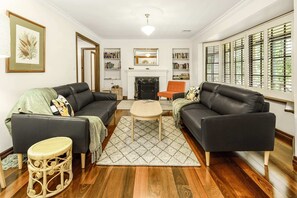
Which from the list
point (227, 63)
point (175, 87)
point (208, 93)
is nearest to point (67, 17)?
point (208, 93)

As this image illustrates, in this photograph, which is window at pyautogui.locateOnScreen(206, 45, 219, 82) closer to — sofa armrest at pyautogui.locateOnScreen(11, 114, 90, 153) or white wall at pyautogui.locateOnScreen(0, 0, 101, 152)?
white wall at pyautogui.locateOnScreen(0, 0, 101, 152)

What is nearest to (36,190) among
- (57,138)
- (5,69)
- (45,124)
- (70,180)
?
(70,180)

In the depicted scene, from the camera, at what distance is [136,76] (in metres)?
7.39

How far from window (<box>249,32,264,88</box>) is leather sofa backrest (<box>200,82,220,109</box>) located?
44.3 inches

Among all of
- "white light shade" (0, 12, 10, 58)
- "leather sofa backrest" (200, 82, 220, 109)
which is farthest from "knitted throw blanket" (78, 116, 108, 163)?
"leather sofa backrest" (200, 82, 220, 109)

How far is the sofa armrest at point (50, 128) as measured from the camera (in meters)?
2.10

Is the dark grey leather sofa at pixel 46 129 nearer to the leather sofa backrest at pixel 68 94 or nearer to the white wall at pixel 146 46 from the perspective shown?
the leather sofa backrest at pixel 68 94

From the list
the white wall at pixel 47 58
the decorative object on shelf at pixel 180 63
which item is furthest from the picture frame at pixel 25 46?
the decorative object on shelf at pixel 180 63

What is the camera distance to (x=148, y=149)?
110 inches

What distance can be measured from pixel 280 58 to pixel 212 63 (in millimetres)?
2949

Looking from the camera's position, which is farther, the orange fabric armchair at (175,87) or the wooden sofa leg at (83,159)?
the orange fabric armchair at (175,87)

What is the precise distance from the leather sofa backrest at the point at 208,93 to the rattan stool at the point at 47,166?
268cm

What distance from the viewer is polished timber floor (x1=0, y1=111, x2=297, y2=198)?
1.76 metres

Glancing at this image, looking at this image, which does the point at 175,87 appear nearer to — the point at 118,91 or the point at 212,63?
the point at 212,63
